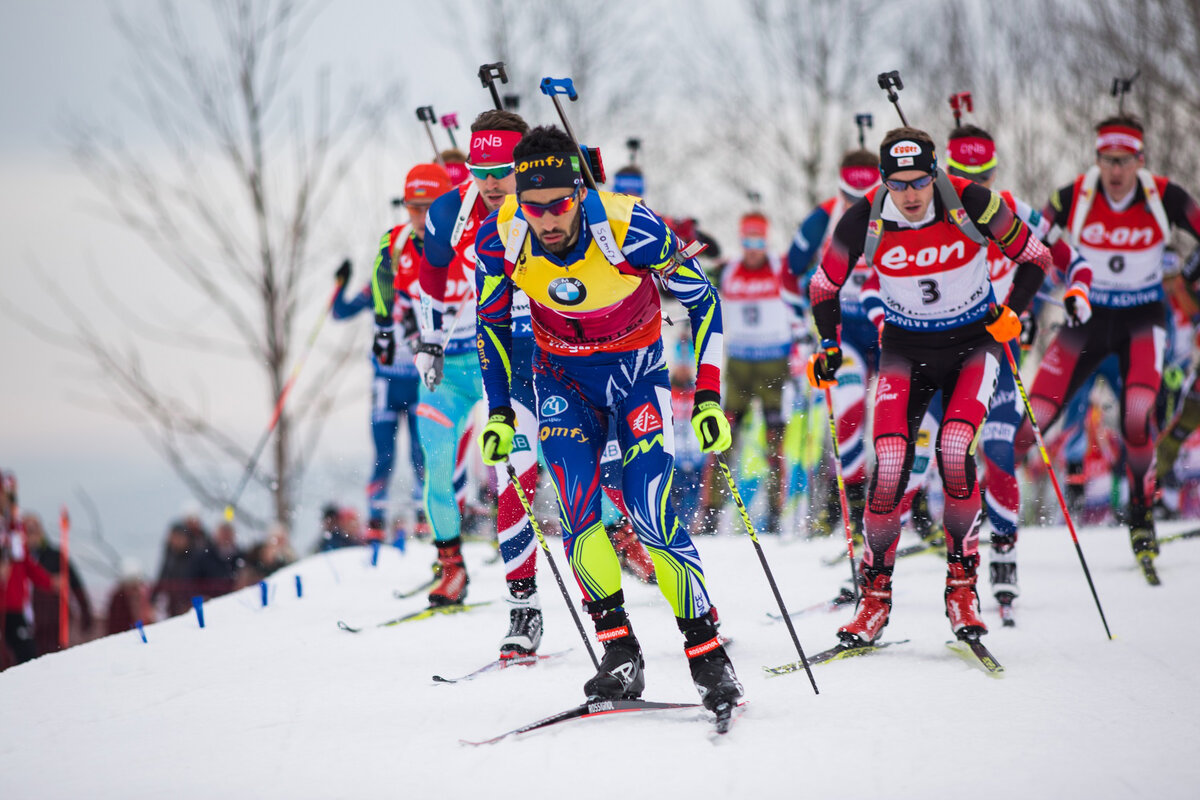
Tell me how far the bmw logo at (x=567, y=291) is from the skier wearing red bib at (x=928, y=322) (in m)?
1.81

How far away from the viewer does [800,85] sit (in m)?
21.1

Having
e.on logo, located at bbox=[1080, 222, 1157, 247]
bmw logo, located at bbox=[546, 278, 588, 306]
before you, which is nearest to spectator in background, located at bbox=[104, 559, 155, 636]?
bmw logo, located at bbox=[546, 278, 588, 306]

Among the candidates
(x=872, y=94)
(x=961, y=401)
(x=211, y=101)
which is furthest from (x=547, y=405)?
(x=872, y=94)

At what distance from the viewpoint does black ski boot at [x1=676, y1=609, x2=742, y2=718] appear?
13.4ft

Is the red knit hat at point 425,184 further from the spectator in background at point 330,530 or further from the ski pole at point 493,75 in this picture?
the spectator in background at point 330,530

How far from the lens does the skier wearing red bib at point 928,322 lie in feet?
17.5

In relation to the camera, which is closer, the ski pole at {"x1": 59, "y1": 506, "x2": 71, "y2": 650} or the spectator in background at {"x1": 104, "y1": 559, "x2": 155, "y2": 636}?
the ski pole at {"x1": 59, "y1": 506, "x2": 71, "y2": 650}

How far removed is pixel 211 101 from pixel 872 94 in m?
11.3

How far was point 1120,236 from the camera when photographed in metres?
7.49

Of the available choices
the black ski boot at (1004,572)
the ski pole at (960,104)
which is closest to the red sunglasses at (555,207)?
the black ski boot at (1004,572)

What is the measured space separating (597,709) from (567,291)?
1511mm

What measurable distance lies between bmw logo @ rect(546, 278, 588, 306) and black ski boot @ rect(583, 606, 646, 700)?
1.13 m

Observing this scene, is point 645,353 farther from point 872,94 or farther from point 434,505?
point 872,94

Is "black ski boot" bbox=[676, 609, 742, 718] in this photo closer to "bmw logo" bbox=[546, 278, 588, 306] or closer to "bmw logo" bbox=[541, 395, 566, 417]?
"bmw logo" bbox=[541, 395, 566, 417]
